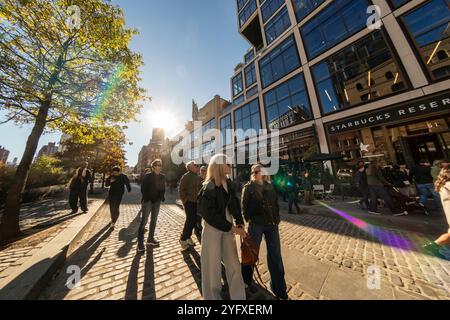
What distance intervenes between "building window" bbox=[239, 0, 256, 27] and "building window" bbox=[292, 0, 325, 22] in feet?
24.3

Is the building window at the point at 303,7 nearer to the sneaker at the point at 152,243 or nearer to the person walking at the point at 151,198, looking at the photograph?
the person walking at the point at 151,198

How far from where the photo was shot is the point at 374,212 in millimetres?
6273

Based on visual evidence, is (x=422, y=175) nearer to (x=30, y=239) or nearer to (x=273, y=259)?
(x=273, y=259)

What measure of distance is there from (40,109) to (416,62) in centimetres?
1677

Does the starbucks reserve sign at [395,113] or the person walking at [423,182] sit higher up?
the starbucks reserve sign at [395,113]

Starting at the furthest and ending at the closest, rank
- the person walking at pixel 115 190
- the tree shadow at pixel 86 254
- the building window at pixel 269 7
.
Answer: the building window at pixel 269 7, the person walking at pixel 115 190, the tree shadow at pixel 86 254

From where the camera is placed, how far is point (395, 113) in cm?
952

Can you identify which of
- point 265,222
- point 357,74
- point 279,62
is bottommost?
point 265,222

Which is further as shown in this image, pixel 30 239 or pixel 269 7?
pixel 269 7

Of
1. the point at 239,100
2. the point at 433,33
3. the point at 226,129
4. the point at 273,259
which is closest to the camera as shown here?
the point at 273,259

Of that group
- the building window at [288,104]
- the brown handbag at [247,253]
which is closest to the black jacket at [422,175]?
the brown handbag at [247,253]

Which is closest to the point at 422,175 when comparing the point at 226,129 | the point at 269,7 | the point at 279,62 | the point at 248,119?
the point at 279,62

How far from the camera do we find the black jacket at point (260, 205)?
244 cm

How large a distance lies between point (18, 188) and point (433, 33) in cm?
1853
